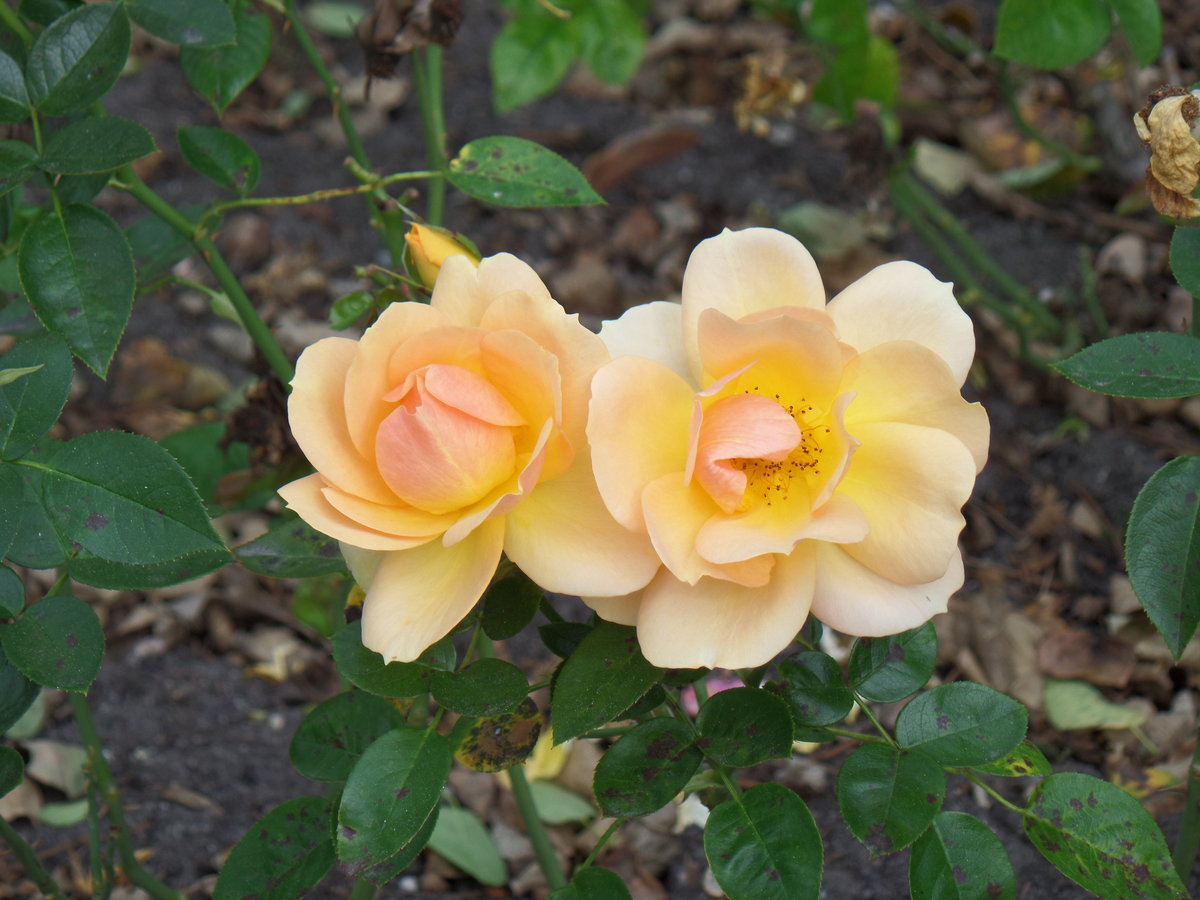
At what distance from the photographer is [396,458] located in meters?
0.84

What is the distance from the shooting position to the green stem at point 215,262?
49.1 inches

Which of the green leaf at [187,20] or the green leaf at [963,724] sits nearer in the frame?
the green leaf at [963,724]

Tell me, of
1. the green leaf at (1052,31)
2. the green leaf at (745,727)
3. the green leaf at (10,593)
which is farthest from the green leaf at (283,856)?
the green leaf at (1052,31)

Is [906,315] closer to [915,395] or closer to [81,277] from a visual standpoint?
[915,395]

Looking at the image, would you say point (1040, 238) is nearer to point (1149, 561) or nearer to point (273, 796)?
point (1149, 561)

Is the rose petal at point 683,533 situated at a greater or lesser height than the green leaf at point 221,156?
greater

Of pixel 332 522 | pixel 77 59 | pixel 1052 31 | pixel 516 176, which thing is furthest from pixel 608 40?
pixel 332 522

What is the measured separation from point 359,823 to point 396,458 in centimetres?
30

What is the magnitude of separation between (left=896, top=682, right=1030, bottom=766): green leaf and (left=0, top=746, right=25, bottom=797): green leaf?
796mm

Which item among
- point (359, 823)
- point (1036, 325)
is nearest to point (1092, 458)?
point (1036, 325)

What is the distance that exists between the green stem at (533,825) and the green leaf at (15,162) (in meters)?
0.79

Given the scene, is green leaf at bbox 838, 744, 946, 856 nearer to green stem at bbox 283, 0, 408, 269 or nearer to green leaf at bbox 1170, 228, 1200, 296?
green leaf at bbox 1170, 228, 1200, 296

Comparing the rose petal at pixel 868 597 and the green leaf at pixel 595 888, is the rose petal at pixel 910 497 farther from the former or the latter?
the green leaf at pixel 595 888

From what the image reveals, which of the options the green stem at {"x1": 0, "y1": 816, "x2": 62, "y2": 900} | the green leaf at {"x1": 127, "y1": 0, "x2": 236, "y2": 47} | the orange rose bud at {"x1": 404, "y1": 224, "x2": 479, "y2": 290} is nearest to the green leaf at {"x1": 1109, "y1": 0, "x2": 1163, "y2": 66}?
the orange rose bud at {"x1": 404, "y1": 224, "x2": 479, "y2": 290}
